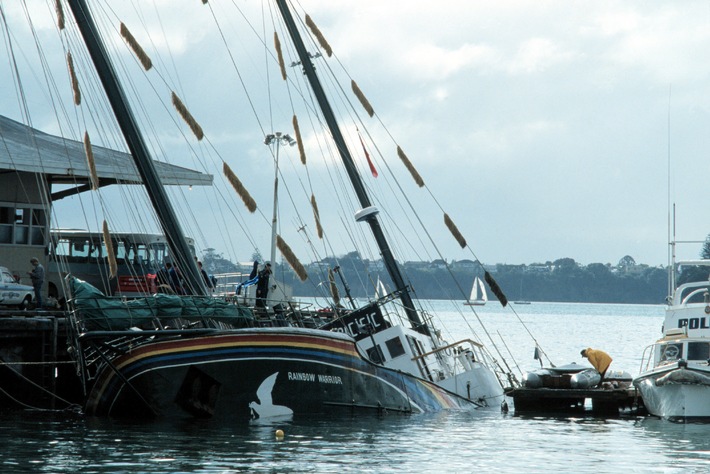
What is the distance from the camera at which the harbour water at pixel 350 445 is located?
2081cm

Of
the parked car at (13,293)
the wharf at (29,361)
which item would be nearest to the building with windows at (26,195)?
the parked car at (13,293)

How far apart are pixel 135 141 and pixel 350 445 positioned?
955 cm

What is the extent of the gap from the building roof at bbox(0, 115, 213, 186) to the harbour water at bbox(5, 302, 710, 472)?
17.1 m

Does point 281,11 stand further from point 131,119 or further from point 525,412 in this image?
point 525,412

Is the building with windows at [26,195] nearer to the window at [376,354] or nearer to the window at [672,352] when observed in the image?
the window at [376,354]

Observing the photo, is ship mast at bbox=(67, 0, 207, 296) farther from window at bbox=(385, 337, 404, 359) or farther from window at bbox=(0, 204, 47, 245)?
window at bbox=(0, 204, 47, 245)

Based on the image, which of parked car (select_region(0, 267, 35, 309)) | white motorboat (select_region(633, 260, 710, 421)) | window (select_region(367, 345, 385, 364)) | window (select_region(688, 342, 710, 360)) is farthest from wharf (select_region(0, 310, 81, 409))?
window (select_region(688, 342, 710, 360))

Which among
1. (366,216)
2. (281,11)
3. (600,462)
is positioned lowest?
A: (600,462)

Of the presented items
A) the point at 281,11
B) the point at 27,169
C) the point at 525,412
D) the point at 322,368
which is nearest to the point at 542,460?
the point at 322,368

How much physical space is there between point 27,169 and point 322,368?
21659 mm

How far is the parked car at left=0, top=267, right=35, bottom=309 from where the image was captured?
38562 mm

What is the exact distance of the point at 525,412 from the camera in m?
35.5

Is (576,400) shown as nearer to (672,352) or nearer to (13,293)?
(672,352)

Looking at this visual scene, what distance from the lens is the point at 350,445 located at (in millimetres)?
23656
